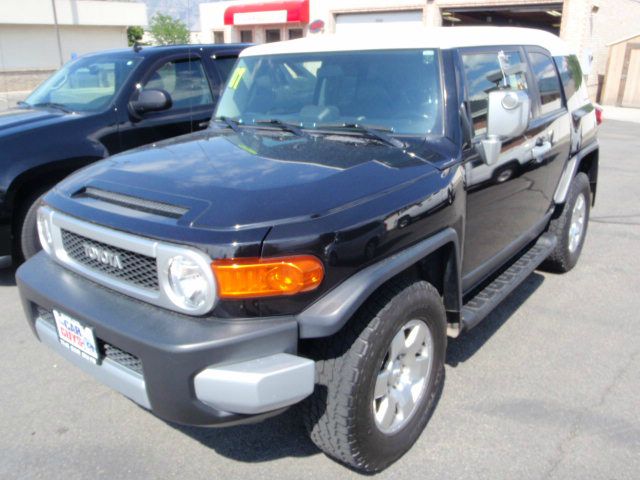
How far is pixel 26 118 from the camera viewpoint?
4.93m

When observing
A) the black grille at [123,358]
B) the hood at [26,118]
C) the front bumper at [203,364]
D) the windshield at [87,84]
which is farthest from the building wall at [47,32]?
the front bumper at [203,364]

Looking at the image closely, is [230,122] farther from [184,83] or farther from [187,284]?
[184,83]

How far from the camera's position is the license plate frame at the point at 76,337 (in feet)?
7.91

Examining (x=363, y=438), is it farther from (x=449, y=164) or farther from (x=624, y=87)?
(x=624, y=87)

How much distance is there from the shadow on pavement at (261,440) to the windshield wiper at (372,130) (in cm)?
147

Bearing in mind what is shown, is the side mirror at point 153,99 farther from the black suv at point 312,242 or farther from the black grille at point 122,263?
the black grille at point 122,263

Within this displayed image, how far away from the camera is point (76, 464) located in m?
2.72

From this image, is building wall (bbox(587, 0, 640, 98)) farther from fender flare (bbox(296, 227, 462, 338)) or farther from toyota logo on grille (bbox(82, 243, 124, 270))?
toyota logo on grille (bbox(82, 243, 124, 270))

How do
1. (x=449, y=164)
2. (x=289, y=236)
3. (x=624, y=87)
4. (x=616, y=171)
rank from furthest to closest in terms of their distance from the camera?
1. (x=624, y=87)
2. (x=616, y=171)
3. (x=449, y=164)
4. (x=289, y=236)

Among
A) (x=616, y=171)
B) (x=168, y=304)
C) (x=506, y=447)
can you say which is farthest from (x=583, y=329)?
(x=616, y=171)

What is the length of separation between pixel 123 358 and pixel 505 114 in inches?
84.6

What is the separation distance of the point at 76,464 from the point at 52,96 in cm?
401

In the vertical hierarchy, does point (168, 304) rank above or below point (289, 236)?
below

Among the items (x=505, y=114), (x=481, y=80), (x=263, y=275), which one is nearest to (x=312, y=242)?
(x=263, y=275)
